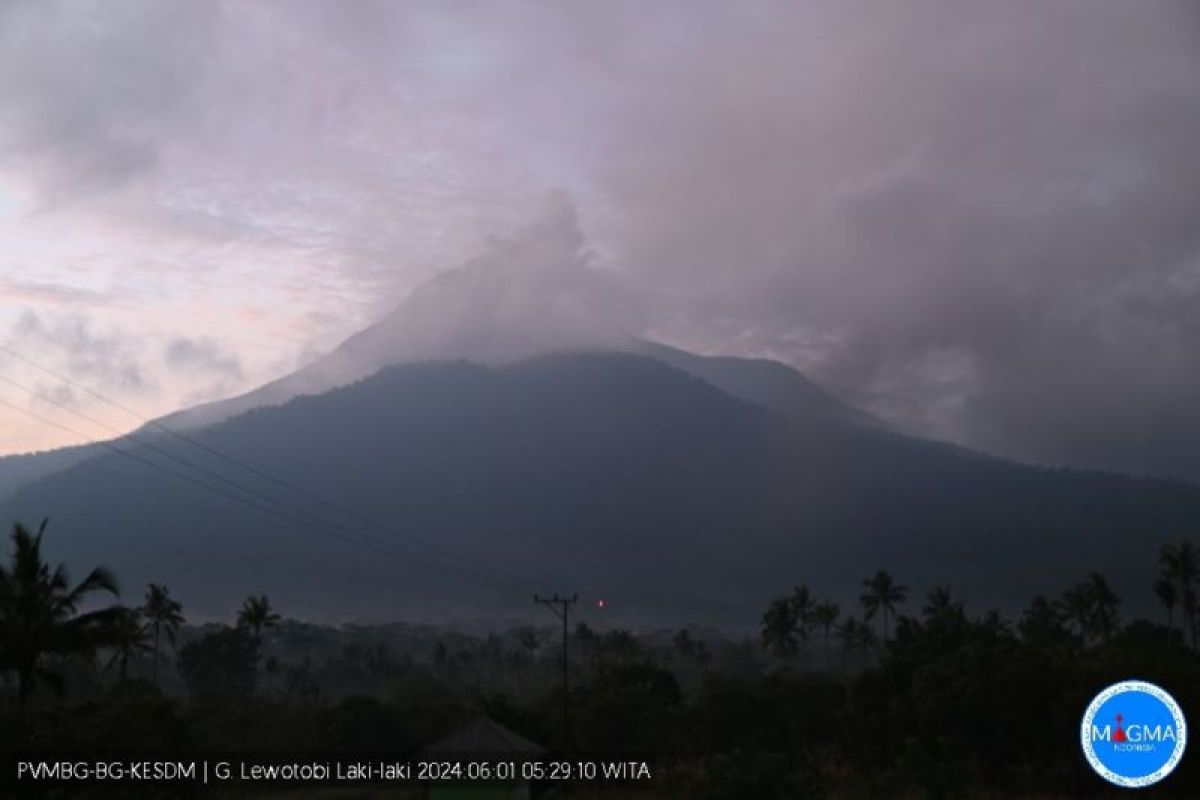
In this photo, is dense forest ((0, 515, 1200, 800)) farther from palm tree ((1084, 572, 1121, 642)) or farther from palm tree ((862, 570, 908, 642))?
palm tree ((862, 570, 908, 642))

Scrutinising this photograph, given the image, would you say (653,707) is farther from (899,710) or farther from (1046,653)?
(1046,653)

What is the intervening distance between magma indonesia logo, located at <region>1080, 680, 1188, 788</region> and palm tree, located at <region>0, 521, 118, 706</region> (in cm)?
2406

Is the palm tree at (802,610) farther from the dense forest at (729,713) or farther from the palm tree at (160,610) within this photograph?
the palm tree at (160,610)

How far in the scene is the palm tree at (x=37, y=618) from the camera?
102 feet

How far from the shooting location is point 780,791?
32625 mm

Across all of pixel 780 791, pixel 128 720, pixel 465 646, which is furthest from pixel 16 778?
pixel 465 646

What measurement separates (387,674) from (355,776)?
2439 inches

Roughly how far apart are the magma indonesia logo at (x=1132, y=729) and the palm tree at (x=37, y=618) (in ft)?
78.9

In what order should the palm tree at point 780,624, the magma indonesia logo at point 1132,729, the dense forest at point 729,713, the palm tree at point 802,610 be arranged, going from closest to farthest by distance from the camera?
the magma indonesia logo at point 1132,729 → the dense forest at point 729,713 → the palm tree at point 780,624 → the palm tree at point 802,610

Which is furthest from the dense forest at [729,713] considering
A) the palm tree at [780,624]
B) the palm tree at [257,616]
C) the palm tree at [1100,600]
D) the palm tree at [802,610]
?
the palm tree at [802,610]

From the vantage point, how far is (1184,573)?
102m

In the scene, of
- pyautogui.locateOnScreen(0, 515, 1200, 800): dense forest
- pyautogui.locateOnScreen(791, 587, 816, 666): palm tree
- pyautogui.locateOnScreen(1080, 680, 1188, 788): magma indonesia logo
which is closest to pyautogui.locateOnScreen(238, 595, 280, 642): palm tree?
pyautogui.locateOnScreen(0, 515, 1200, 800): dense forest

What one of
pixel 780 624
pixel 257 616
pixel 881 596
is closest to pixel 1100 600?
pixel 881 596

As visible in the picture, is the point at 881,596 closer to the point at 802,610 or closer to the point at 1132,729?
the point at 802,610
